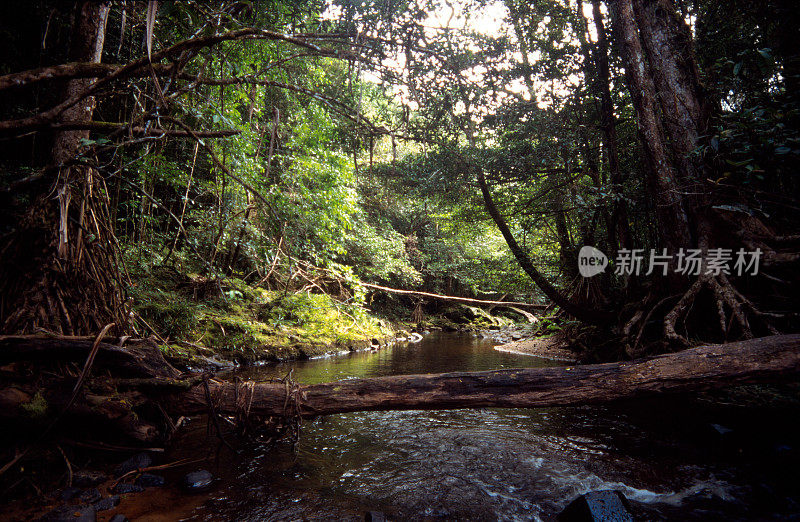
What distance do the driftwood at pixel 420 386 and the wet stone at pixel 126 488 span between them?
0.38 metres

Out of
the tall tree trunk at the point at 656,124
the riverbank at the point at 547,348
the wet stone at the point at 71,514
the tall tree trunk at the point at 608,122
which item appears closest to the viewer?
the wet stone at the point at 71,514

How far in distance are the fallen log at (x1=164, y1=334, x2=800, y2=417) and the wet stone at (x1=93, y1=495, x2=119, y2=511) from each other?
0.63m

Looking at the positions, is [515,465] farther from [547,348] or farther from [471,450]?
[547,348]

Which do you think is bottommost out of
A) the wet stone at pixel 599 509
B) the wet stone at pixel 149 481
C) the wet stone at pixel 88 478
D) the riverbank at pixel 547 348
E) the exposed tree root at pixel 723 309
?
the riverbank at pixel 547 348

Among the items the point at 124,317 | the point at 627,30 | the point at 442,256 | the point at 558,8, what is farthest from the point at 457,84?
the point at 442,256

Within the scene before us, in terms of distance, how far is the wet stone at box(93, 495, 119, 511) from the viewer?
2182 millimetres

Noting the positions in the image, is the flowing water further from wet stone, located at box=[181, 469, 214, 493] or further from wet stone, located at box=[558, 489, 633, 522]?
wet stone, located at box=[558, 489, 633, 522]

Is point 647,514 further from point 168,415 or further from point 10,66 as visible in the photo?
point 10,66

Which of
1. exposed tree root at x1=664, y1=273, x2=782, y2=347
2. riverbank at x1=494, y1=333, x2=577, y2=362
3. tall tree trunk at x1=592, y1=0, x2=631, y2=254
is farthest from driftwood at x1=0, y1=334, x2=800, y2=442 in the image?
riverbank at x1=494, y1=333, x2=577, y2=362

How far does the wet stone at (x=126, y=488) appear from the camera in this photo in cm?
239

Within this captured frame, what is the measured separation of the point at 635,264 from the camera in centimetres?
640

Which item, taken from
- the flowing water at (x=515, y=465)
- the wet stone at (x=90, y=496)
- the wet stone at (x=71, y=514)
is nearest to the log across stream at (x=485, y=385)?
the flowing water at (x=515, y=465)

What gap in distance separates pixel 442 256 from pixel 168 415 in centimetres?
1540

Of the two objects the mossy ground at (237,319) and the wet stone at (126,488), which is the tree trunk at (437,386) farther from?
the mossy ground at (237,319)
